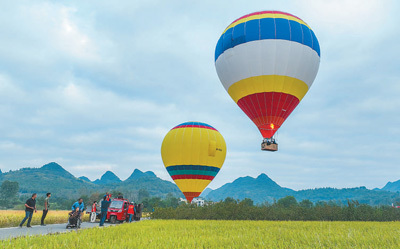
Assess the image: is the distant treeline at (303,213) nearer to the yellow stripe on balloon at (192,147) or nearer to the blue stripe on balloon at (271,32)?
the yellow stripe on balloon at (192,147)

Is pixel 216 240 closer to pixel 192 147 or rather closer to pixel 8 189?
pixel 192 147

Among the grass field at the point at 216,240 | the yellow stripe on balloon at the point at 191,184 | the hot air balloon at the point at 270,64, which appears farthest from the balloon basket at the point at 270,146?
the grass field at the point at 216,240

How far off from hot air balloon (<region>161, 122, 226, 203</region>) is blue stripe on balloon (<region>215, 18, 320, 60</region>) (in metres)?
15.5

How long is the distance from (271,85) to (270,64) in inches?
65.6

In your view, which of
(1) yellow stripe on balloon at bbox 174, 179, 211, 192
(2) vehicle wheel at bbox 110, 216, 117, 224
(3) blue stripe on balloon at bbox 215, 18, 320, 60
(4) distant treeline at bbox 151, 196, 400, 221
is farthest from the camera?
(1) yellow stripe on balloon at bbox 174, 179, 211, 192

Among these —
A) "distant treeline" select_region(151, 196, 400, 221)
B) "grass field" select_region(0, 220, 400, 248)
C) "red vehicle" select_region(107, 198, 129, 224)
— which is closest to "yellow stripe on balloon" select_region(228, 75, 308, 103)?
"distant treeline" select_region(151, 196, 400, 221)

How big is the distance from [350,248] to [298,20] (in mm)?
22725

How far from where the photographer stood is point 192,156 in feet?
122

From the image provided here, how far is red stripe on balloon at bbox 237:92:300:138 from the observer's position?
24188 millimetres

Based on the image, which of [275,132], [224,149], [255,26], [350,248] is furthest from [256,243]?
[224,149]

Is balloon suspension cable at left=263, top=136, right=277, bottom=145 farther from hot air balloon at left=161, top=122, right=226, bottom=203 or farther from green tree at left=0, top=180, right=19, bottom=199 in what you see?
green tree at left=0, top=180, right=19, bottom=199

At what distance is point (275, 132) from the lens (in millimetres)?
25281

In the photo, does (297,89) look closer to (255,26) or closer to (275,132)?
(275,132)

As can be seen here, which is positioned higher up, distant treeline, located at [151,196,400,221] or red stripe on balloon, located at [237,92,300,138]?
red stripe on balloon, located at [237,92,300,138]
